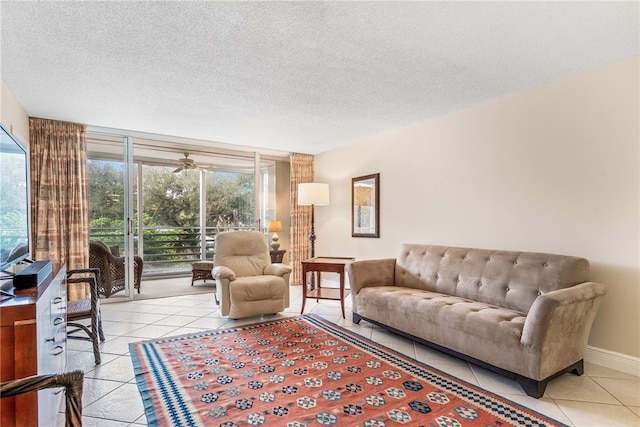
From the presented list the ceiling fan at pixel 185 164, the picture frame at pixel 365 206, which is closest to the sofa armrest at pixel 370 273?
the picture frame at pixel 365 206

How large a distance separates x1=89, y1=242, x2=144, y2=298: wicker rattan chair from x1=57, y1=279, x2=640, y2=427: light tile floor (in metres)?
0.78

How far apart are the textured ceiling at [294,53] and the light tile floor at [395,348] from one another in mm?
2129

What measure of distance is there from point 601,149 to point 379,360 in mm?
2366

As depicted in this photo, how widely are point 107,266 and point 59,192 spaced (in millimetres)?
1065

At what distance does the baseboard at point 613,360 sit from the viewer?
235 cm

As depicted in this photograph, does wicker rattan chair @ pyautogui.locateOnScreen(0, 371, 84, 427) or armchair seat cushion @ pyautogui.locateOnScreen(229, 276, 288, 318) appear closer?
wicker rattan chair @ pyautogui.locateOnScreen(0, 371, 84, 427)

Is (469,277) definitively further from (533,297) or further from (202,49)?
(202,49)

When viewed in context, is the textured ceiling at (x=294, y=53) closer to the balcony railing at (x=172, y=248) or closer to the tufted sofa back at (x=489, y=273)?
the tufted sofa back at (x=489, y=273)

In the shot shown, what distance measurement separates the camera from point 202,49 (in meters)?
2.24

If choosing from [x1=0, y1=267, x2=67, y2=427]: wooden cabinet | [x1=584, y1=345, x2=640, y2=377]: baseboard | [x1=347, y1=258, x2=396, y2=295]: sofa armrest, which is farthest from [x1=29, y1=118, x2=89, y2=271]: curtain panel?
[x1=584, y1=345, x2=640, y2=377]: baseboard

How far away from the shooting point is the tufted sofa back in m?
2.45

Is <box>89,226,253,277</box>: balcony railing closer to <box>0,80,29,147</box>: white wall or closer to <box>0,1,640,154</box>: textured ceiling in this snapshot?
<box>0,80,29,147</box>: white wall

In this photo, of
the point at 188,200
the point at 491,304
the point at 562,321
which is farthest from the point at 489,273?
the point at 188,200

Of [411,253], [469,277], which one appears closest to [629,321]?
[469,277]
